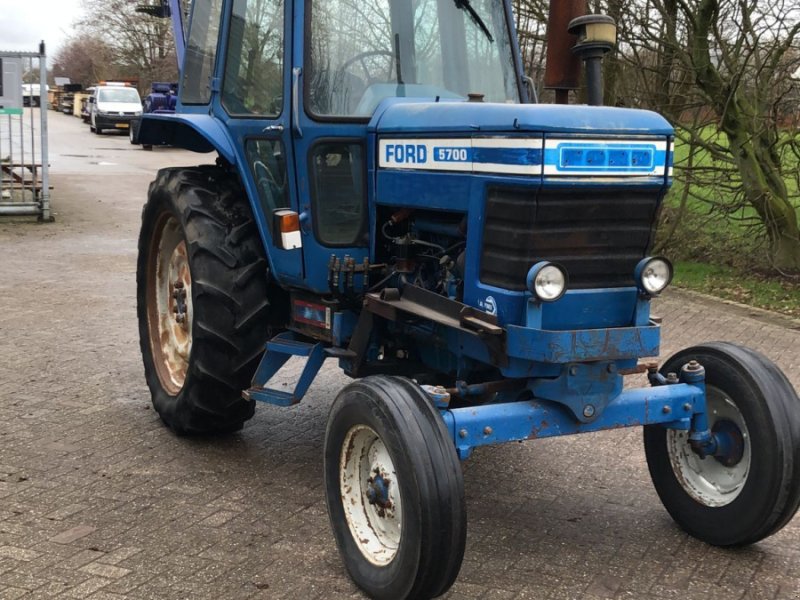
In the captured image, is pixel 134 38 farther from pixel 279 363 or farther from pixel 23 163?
pixel 279 363

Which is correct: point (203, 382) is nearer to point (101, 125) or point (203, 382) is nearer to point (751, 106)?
point (751, 106)

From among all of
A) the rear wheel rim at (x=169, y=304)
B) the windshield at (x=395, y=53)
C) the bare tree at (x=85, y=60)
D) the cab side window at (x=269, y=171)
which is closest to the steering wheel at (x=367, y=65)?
the windshield at (x=395, y=53)

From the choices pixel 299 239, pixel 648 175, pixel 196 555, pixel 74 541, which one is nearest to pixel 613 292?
pixel 648 175

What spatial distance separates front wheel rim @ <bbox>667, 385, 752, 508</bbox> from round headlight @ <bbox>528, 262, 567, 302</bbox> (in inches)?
38.3

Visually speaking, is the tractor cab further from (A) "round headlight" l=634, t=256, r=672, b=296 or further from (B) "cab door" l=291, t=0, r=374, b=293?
(A) "round headlight" l=634, t=256, r=672, b=296

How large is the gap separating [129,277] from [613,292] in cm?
708

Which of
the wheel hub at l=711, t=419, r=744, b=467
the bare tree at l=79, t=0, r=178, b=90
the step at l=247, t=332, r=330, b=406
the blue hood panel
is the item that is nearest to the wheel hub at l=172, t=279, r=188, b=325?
the step at l=247, t=332, r=330, b=406

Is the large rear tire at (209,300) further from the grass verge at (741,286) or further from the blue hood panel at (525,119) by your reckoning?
the grass verge at (741,286)

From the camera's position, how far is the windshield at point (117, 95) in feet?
111

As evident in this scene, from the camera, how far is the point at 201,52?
532 centimetres

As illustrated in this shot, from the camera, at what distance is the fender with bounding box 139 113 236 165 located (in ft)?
16.0

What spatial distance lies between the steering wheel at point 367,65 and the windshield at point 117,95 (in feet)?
104

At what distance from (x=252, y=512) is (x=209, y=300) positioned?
106 cm

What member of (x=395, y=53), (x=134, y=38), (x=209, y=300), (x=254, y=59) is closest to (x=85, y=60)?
(x=134, y=38)
